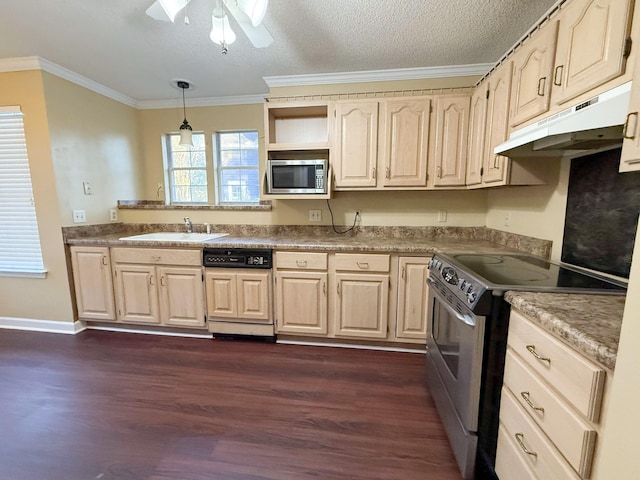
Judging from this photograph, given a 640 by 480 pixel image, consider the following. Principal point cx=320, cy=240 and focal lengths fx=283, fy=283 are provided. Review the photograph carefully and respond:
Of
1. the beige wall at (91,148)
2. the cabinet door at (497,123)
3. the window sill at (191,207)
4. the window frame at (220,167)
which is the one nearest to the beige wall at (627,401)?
the cabinet door at (497,123)

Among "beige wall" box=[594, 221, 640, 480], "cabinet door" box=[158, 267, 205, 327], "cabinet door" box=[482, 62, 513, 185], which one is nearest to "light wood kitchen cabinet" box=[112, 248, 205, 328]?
"cabinet door" box=[158, 267, 205, 327]

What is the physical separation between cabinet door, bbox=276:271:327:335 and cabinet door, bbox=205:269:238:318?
0.40 meters

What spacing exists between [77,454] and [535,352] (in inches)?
85.0

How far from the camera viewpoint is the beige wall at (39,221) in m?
2.44

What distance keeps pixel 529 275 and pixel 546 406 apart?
0.69 metres

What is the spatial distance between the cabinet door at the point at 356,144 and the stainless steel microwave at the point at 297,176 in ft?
0.51

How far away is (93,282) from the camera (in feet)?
8.83

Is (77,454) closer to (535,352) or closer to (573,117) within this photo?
(535,352)

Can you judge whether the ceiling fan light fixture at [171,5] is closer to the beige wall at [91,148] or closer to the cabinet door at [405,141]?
the cabinet door at [405,141]

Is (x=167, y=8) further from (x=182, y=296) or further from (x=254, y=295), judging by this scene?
(x=182, y=296)

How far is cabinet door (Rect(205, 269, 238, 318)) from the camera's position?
2504 mm

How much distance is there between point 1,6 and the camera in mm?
1719

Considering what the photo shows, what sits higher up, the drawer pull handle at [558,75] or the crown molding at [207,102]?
the crown molding at [207,102]

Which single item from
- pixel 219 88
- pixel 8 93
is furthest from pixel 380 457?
pixel 8 93
